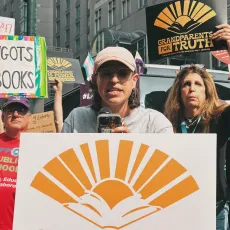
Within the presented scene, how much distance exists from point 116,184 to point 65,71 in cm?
604

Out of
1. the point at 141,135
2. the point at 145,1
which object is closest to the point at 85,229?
the point at 141,135

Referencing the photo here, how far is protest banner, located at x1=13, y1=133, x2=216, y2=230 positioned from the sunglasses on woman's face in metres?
0.37

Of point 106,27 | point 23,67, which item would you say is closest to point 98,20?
point 106,27

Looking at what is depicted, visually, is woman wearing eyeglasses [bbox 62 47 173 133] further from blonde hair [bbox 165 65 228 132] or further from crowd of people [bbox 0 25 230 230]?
blonde hair [bbox 165 65 228 132]

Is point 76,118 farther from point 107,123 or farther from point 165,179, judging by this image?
point 165,179

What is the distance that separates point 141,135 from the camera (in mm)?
2236

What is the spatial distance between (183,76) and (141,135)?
4.78 feet

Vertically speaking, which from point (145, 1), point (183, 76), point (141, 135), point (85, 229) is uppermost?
point (145, 1)

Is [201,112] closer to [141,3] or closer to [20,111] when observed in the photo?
[20,111]

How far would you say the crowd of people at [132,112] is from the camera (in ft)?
8.20

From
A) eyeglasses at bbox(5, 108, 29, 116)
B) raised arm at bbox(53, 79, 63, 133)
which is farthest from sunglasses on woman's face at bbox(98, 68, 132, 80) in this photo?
raised arm at bbox(53, 79, 63, 133)

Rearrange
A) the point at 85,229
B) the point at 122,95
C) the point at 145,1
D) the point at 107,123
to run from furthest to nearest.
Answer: the point at 145,1 < the point at 122,95 < the point at 107,123 < the point at 85,229

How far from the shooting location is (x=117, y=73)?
2.50 meters

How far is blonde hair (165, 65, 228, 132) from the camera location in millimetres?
3323
